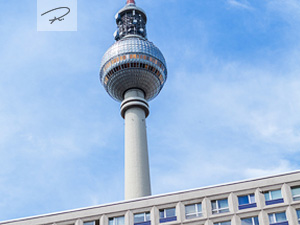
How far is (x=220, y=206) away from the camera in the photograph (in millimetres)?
56375

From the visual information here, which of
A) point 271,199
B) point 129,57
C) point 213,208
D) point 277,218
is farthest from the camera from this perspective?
point 129,57

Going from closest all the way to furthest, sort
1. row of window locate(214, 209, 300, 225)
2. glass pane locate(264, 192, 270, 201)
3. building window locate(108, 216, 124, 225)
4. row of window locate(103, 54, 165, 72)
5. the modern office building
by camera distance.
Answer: row of window locate(214, 209, 300, 225) → the modern office building → glass pane locate(264, 192, 270, 201) → building window locate(108, 216, 124, 225) → row of window locate(103, 54, 165, 72)

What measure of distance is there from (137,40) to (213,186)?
202 feet

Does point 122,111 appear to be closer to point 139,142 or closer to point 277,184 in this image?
point 139,142

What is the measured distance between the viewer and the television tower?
3893 inches

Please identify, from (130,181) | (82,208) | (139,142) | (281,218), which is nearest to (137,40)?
(139,142)

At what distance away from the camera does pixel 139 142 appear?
9812cm

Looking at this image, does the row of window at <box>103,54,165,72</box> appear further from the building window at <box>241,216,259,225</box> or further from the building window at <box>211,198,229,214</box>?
the building window at <box>241,216,259,225</box>

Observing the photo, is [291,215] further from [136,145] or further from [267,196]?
[136,145]

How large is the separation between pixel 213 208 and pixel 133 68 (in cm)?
5684

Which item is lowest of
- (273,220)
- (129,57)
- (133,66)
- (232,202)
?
(273,220)

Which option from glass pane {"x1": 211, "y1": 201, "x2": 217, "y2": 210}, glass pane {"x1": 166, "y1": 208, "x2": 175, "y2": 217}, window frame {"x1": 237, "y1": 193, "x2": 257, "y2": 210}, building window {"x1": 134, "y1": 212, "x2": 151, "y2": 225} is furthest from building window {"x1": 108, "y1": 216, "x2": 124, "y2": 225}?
window frame {"x1": 237, "y1": 193, "x2": 257, "y2": 210}

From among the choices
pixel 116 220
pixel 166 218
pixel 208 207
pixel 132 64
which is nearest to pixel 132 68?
pixel 132 64

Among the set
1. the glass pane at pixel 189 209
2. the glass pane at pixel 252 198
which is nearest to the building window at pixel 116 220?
the glass pane at pixel 189 209
